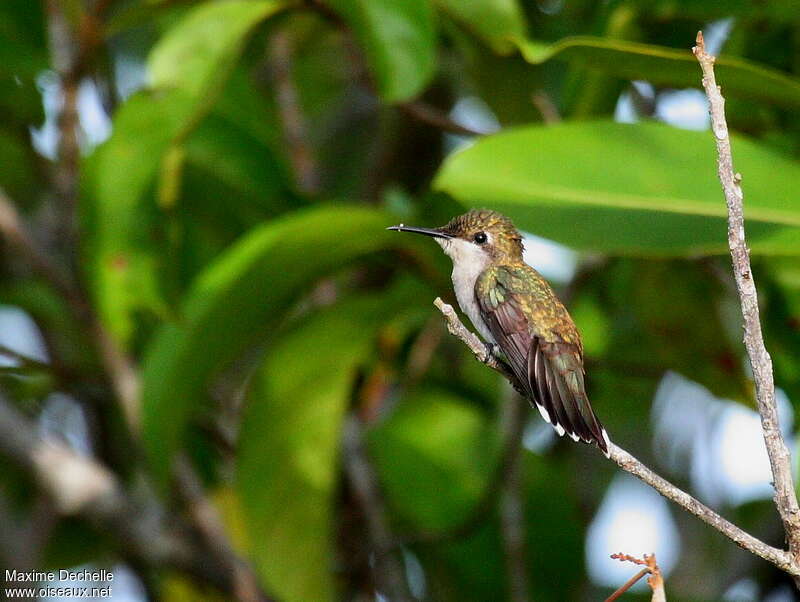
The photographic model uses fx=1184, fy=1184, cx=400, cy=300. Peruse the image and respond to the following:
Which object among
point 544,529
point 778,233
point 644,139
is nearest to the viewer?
point 778,233

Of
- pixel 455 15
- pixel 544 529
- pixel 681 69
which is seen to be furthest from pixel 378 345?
pixel 681 69

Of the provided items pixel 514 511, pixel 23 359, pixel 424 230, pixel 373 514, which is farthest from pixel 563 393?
pixel 23 359

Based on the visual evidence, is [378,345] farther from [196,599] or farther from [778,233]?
[778,233]

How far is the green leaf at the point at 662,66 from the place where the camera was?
9.76 feet

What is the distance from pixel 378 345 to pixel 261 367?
697mm

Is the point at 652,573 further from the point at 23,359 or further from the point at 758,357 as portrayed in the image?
the point at 23,359

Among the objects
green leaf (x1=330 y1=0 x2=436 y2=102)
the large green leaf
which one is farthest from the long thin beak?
the large green leaf

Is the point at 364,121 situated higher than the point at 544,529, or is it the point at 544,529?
the point at 364,121

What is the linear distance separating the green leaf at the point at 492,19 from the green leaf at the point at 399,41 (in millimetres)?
92

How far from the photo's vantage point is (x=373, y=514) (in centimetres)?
429

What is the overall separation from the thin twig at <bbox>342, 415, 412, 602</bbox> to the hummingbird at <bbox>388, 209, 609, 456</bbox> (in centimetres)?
121

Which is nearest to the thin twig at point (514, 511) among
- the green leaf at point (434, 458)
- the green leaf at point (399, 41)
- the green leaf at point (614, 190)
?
the green leaf at point (434, 458)

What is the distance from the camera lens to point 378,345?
458 centimetres

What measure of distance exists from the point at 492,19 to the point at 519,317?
0.88 m
